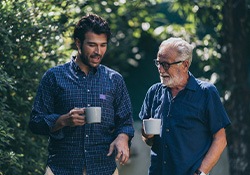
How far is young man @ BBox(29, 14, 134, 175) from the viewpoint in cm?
541

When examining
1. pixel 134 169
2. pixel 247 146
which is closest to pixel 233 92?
pixel 247 146

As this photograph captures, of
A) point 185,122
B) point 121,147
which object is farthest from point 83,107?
point 185,122

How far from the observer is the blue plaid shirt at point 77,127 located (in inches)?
213

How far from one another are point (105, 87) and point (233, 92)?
3572 mm

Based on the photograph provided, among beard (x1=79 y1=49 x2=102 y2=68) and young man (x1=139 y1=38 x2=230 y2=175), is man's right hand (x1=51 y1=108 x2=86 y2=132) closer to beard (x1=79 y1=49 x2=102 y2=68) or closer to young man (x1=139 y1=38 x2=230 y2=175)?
beard (x1=79 y1=49 x2=102 y2=68)

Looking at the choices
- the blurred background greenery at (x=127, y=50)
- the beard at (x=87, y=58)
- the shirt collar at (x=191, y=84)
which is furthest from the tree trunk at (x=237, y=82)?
the beard at (x=87, y=58)

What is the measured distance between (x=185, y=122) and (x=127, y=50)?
5459 millimetres

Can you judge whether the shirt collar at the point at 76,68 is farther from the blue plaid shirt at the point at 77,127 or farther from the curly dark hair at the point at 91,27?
the curly dark hair at the point at 91,27

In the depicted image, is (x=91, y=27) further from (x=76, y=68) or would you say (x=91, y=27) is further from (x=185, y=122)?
(x=185, y=122)

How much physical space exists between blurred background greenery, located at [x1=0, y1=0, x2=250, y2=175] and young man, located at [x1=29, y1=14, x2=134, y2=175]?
0.90 metres

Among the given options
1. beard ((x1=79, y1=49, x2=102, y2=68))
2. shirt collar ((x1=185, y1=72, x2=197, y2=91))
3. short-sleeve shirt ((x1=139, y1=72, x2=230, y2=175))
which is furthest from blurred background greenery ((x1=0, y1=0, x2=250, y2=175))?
shirt collar ((x1=185, y1=72, x2=197, y2=91))

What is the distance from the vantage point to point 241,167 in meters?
8.84

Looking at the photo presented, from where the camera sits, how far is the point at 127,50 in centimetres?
1077

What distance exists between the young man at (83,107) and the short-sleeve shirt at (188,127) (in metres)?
0.28
